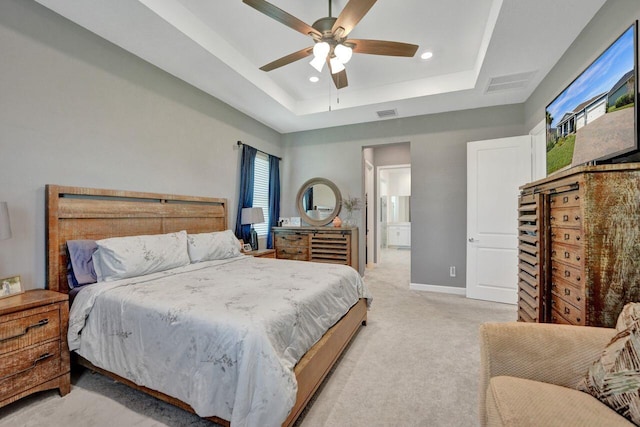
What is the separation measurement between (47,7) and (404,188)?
8.46 meters

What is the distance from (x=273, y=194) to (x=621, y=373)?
455 cm

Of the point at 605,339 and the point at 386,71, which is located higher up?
the point at 386,71

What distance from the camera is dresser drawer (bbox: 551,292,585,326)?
140 centimetres

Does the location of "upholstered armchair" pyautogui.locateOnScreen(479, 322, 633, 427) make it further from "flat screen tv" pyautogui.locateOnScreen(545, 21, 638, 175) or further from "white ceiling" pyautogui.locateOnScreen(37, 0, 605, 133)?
"white ceiling" pyautogui.locateOnScreen(37, 0, 605, 133)

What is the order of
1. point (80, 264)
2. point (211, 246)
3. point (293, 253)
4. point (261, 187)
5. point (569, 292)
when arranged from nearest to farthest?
1. point (569, 292)
2. point (80, 264)
3. point (211, 246)
4. point (293, 253)
5. point (261, 187)

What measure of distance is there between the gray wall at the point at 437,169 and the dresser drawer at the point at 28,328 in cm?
397

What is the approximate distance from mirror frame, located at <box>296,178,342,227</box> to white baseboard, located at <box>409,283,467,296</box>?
1.77 m

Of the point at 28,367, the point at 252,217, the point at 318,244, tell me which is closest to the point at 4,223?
the point at 28,367

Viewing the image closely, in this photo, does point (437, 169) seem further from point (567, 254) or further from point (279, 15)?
point (279, 15)

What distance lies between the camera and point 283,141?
212 inches

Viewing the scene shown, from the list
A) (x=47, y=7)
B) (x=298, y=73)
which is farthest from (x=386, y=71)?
(x=47, y=7)

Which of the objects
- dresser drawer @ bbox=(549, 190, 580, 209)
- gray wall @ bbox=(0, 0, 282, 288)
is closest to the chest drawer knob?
gray wall @ bbox=(0, 0, 282, 288)

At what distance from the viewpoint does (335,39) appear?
2.24 m

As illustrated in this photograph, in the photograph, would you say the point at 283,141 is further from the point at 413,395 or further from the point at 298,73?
the point at 413,395
